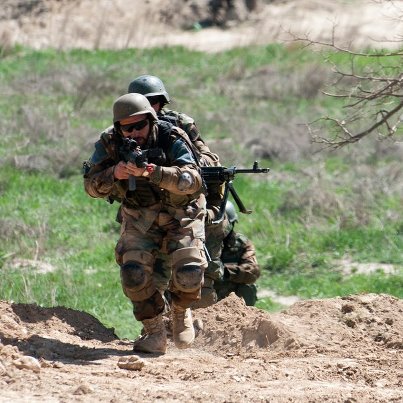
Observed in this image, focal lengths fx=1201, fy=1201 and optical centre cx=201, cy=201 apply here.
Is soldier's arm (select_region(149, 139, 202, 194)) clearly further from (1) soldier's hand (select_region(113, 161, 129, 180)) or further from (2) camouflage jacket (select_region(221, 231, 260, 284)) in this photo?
(2) camouflage jacket (select_region(221, 231, 260, 284))

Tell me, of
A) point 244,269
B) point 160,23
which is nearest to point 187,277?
point 244,269

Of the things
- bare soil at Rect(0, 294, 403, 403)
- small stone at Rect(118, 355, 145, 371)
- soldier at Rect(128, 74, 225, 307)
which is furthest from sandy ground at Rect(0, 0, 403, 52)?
small stone at Rect(118, 355, 145, 371)

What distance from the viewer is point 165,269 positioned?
7.64m

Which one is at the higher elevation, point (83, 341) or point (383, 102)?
point (383, 102)

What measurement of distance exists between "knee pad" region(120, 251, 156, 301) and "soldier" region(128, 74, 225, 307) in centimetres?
47

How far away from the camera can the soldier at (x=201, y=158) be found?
7961mm

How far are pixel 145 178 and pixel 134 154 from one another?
0.39 m

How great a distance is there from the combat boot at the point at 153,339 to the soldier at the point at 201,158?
16.6 inches

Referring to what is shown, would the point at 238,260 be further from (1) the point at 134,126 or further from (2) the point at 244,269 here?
(1) the point at 134,126

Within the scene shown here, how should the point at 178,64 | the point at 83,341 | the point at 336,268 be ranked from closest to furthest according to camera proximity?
1. the point at 83,341
2. the point at 336,268
3. the point at 178,64

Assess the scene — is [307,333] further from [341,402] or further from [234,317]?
[341,402]

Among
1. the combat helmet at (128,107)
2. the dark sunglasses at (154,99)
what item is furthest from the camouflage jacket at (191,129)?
the combat helmet at (128,107)

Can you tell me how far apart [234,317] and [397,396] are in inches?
87.5

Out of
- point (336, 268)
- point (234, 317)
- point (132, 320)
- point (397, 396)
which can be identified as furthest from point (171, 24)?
point (397, 396)
